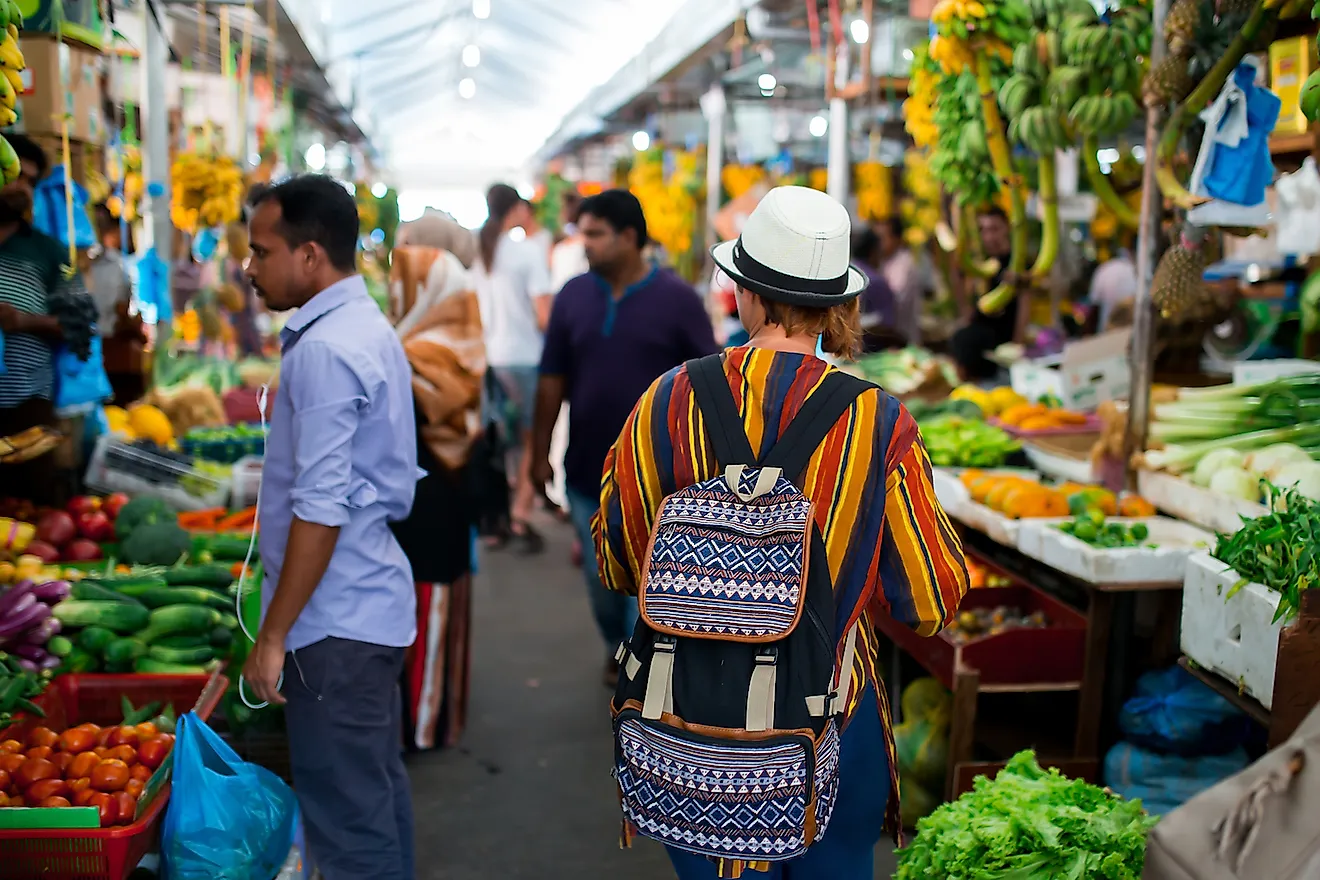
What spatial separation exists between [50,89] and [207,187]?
1906mm

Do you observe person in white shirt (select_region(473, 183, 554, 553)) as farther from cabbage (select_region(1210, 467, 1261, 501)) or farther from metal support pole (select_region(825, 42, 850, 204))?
cabbage (select_region(1210, 467, 1261, 501))

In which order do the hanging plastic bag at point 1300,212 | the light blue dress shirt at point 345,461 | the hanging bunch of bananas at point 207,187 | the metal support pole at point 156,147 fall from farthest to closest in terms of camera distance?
the hanging bunch of bananas at point 207,187
the metal support pole at point 156,147
the hanging plastic bag at point 1300,212
the light blue dress shirt at point 345,461

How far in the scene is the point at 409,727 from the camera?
433cm

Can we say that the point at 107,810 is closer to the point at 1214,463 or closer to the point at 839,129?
the point at 1214,463

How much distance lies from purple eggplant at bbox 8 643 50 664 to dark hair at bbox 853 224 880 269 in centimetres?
580

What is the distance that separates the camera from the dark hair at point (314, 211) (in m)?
2.52

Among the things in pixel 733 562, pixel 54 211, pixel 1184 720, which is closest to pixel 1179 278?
pixel 1184 720

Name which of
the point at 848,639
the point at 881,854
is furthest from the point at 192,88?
the point at 848,639

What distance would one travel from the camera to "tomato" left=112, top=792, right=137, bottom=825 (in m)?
2.44

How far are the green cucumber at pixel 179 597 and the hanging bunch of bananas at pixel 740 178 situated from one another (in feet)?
26.8

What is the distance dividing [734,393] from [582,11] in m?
13.0

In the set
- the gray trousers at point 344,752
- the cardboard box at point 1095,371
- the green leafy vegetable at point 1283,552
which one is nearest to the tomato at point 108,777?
the gray trousers at point 344,752

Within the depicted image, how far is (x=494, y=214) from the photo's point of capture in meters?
7.32

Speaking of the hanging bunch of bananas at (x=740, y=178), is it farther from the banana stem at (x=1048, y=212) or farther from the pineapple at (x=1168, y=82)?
the pineapple at (x=1168, y=82)
